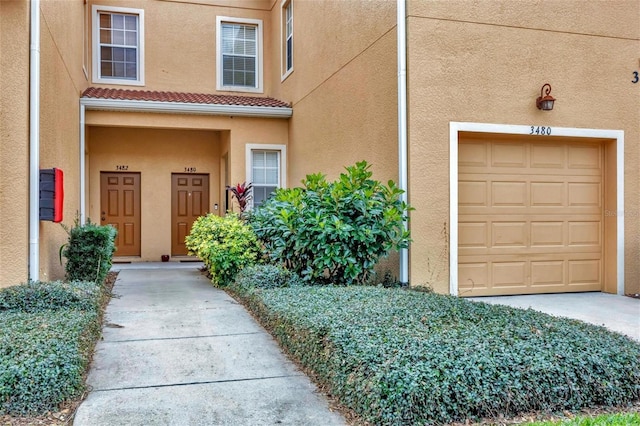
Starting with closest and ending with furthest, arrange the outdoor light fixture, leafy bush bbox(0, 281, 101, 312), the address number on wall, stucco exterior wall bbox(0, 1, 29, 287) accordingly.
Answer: leafy bush bbox(0, 281, 101, 312) → stucco exterior wall bbox(0, 1, 29, 287) → the outdoor light fixture → the address number on wall

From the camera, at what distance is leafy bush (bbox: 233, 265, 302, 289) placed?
7.06 meters

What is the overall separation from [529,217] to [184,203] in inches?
336

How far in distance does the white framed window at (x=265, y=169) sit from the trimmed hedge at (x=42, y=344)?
6.65 metres

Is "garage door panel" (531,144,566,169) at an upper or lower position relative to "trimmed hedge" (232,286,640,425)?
upper

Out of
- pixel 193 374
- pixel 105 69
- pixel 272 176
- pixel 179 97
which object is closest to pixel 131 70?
pixel 105 69

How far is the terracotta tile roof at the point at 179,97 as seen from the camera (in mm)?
Answer: 11148

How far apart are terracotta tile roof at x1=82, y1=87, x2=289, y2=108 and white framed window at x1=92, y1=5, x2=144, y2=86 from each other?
52cm

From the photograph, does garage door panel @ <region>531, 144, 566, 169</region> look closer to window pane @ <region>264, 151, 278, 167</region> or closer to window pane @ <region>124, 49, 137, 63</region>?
window pane @ <region>264, 151, 278, 167</region>

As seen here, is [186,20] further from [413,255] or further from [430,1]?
[413,255]

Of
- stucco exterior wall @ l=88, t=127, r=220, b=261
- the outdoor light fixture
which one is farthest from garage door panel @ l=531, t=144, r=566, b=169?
stucco exterior wall @ l=88, t=127, r=220, b=261

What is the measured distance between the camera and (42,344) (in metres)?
3.89

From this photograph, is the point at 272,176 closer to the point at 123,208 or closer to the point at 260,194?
the point at 260,194

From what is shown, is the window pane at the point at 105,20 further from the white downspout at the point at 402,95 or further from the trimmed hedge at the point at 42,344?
the trimmed hedge at the point at 42,344

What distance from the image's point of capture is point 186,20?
12.8 metres
